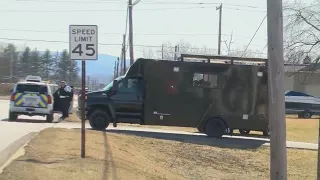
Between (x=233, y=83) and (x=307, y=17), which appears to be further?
(x=307, y=17)

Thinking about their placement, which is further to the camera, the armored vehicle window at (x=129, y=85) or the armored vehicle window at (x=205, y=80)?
the armored vehicle window at (x=129, y=85)

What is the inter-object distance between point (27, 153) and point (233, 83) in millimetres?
10523

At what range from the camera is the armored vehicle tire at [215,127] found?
19.3 m

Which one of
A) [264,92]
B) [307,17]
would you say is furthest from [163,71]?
[307,17]

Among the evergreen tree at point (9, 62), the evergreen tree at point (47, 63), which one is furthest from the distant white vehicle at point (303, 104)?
the evergreen tree at point (47, 63)

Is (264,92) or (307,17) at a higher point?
(307,17)

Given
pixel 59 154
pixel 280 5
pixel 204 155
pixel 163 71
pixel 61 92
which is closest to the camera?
pixel 280 5

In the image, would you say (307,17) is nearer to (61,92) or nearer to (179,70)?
(179,70)

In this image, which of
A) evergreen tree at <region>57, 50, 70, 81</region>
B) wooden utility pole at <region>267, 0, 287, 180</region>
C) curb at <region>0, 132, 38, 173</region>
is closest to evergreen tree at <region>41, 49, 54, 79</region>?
evergreen tree at <region>57, 50, 70, 81</region>

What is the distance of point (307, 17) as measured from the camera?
2642 centimetres

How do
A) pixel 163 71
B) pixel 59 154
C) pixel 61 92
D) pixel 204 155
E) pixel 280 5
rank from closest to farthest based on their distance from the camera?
pixel 280 5 → pixel 59 154 → pixel 204 155 → pixel 163 71 → pixel 61 92

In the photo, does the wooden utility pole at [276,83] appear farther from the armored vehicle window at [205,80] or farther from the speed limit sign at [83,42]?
the armored vehicle window at [205,80]

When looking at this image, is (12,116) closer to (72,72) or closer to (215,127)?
(215,127)

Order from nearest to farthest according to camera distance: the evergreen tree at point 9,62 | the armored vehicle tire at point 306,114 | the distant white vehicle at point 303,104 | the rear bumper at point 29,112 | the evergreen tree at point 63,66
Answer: the rear bumper at point 29,112
the armored vehicle tire at point 306,114
the distant white vehicle at point 303,104
the evergreen tree at point 9,62
the evergreen tree at point 63,66
